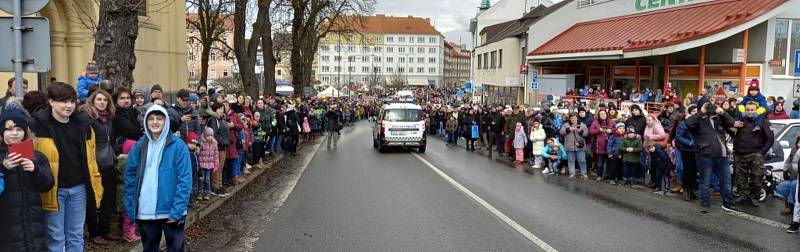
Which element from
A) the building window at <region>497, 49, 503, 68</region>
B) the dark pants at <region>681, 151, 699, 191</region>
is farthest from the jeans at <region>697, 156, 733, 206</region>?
the building window at <region>497, 49, 503, 68</region>

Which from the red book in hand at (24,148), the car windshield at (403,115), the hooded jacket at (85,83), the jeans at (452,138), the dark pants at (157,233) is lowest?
the jeans at (452,138)

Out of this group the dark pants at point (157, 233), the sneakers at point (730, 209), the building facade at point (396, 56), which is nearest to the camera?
the dark pants at point (157, 233)

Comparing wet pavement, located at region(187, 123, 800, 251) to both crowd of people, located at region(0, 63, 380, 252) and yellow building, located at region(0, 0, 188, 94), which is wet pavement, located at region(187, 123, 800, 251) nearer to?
crowd of people, located at region(0, 63, 380, 252)

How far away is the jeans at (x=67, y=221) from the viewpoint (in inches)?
208

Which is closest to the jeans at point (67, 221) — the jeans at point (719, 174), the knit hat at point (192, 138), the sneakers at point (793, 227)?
the knit hat at point (192, 138)

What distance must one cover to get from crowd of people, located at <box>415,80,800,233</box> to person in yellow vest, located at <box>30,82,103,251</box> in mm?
8323

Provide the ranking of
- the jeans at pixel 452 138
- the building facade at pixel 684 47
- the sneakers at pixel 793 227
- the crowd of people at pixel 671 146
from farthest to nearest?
the jeans at pixel 452 138 → the building facade at pixel 684 47 → the crowd of people at pixel 671 146 → the sneakers at pixel 793 227

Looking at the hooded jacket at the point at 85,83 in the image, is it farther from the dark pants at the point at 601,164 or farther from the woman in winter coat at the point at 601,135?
the dark pants at the point at 601,164

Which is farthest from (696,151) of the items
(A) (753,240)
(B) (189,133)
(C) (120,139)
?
(C) (120,139)

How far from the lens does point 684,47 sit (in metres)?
21.9

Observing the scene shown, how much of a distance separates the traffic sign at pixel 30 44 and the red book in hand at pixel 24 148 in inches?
66.5

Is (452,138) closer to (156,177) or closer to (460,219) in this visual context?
(460,219)

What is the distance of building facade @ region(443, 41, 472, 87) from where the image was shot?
6614 inches

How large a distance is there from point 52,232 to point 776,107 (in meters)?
15.3
